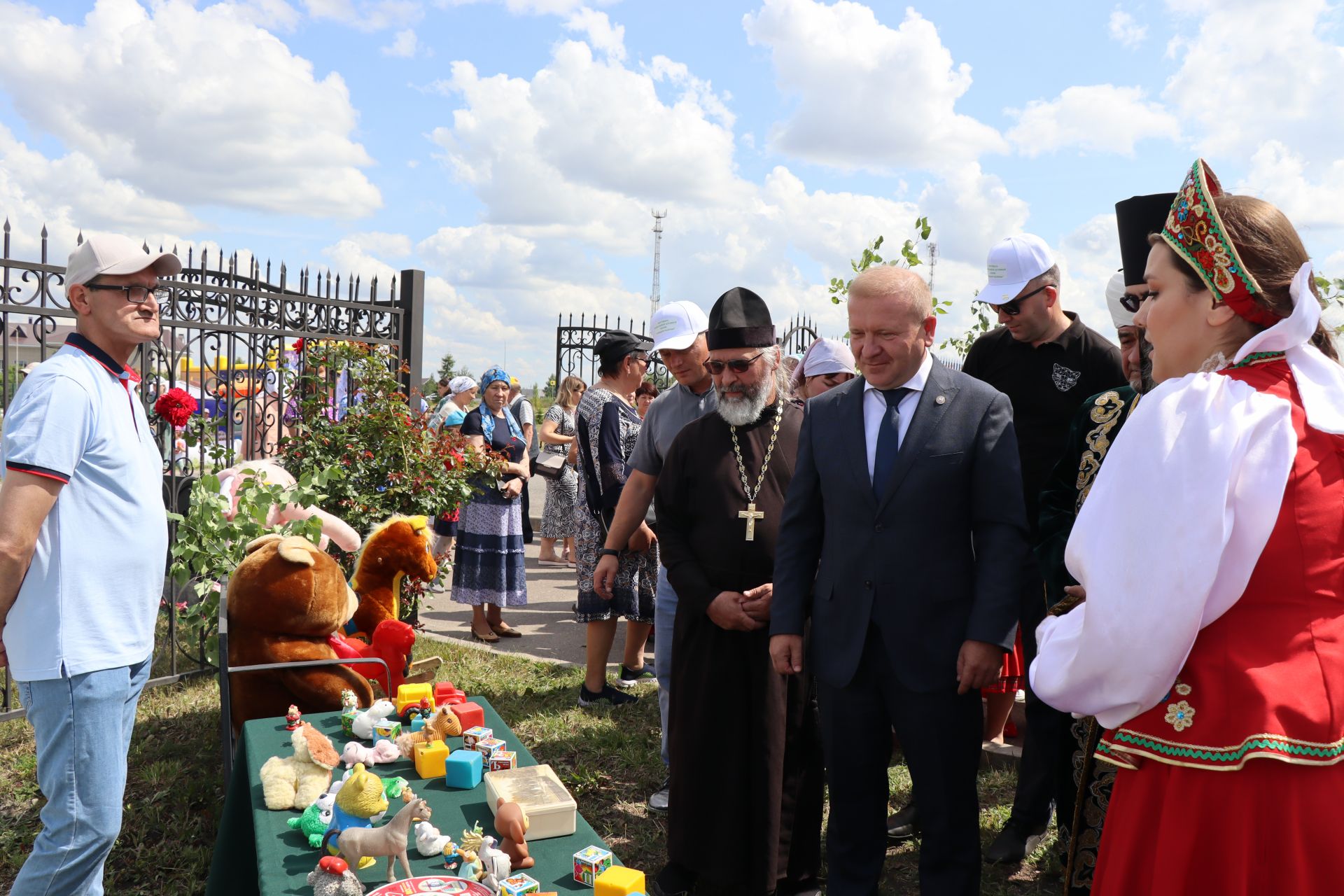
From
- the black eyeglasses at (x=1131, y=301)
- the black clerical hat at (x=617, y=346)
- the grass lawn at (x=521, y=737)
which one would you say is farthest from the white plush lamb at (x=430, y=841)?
the black clerical hat at (x=617, y=346)

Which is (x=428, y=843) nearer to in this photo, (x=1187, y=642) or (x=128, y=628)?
(x=128, y=628)

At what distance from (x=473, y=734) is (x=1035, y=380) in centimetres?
271

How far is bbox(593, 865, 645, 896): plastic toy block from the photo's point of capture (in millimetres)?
1975

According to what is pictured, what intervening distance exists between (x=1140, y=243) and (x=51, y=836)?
12.2ft

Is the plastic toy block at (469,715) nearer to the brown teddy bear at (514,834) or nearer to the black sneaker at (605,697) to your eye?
the brown teddy bear at (514,834)

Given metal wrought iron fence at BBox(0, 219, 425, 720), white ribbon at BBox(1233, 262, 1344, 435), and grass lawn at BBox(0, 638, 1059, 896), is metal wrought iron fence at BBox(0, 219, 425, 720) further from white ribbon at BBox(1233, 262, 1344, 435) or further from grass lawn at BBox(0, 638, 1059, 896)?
white ribbon at BBox(1233, 262, 1344, 435)

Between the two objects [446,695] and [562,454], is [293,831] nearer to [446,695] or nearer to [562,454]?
[446,695]

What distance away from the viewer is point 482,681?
614cm

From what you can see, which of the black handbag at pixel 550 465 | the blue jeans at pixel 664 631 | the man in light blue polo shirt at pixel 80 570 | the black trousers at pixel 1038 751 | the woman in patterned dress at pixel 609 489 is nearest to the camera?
the man in light blue polo shirt at pixel 80 570

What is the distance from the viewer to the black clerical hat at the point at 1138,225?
2.97 meters

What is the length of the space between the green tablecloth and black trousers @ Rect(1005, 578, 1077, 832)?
199 centimetres

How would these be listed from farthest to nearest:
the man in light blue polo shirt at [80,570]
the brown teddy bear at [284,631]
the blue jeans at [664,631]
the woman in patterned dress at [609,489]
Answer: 1. the woman in patterned dress at [609,489]
2. the blue jeans at [664,631]
3. the brown teddy bear at [284,631]
4. the man in light blue polo shirt at [80,570]

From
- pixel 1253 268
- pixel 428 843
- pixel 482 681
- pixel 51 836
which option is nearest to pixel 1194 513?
pixel 1253 268

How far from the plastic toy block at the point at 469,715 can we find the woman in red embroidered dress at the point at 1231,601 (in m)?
1.89
